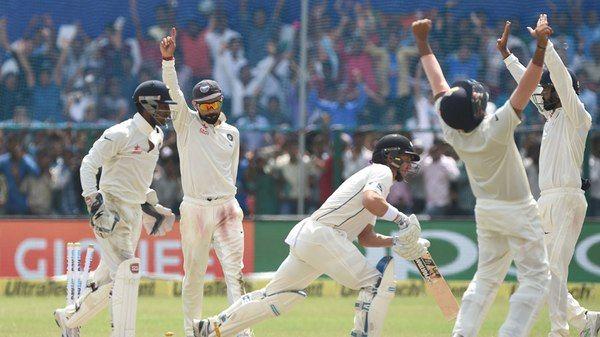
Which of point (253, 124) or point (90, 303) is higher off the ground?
point (253, 124)

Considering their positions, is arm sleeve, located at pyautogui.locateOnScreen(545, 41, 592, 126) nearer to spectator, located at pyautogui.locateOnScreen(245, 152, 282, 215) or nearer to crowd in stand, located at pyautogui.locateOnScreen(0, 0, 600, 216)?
crowd in stand, located at pyautogui.locateOnScreen(0, 0, 600, 216)

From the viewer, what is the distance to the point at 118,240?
10.6 metres

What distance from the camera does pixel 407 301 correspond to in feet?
54.6

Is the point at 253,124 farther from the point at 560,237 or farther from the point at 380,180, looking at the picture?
the point at 380,180

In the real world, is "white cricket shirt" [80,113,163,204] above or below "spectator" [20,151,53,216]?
above

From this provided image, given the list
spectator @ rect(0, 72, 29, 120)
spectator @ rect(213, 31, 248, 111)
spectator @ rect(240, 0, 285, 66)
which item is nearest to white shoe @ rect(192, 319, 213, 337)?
spectator @ rect(213, 31, 248, 111)

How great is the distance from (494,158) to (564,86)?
182 cm

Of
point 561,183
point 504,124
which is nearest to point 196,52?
point 561,183

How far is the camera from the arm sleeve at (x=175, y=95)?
11328 millimetres

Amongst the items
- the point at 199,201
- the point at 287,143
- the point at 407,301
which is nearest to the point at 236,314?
the point at 199,201

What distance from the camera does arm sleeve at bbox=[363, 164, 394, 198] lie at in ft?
30.7

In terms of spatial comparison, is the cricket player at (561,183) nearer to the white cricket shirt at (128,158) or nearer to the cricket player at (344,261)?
the cricket player at (344,261)

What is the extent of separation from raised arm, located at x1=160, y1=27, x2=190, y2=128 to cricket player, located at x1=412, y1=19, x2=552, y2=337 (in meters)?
3.10

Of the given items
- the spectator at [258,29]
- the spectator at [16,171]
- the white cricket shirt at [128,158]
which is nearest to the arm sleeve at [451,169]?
the spectator at [258,29]
